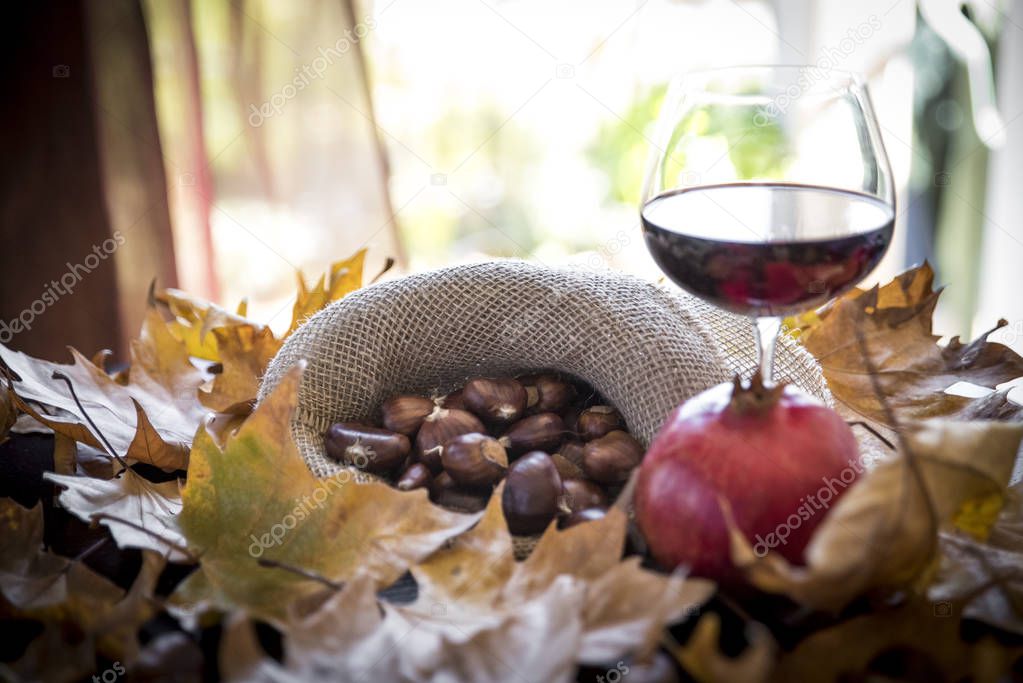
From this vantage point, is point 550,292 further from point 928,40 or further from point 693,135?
point 928,40

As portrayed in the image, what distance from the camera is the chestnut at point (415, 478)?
0.62 meters

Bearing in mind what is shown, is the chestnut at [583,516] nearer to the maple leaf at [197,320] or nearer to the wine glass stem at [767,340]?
the wine glass stem at [767,340]

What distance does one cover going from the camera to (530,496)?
1.88 ft

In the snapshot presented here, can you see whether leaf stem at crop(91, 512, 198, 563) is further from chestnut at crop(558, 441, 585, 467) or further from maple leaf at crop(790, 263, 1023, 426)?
maple leaf at crop(790, 263, 1023, 426)

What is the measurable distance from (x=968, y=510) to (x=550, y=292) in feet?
1.07

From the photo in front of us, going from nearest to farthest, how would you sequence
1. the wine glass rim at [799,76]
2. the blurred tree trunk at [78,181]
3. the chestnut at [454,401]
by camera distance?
1. the wine glass rim at [799,76]
2. the chestnut at [454,401]
3. the blurred tree trunk at [78,181]

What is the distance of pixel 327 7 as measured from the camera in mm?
1654

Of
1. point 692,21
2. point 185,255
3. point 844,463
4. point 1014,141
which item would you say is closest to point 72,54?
point 185,255

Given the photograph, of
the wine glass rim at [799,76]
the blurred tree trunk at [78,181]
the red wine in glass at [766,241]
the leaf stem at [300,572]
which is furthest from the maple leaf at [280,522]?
the blurred tree trunk at [78,181]

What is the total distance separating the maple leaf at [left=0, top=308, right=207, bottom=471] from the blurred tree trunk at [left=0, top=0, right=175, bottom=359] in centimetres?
87

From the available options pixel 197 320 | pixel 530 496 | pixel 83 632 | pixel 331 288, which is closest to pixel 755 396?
pixel 530 496

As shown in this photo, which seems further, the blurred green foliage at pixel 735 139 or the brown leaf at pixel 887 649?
the blurred green foliage at pixel 735 139

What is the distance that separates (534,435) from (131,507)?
0.90 feet

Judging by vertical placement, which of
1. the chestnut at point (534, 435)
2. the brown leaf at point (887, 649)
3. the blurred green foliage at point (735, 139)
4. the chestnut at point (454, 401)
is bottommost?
the brown leaf at point (887, 649)
